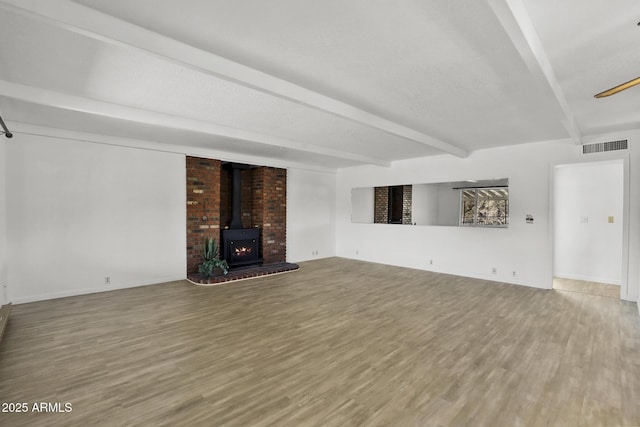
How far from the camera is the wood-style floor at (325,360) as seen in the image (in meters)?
1.90

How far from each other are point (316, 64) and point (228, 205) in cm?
501

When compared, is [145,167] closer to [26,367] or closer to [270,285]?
[270,285]

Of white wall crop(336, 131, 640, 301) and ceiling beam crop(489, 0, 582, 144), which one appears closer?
ceiling beam crop(489, 0, 582, 144)

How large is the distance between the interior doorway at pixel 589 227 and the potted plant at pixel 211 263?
610 cm

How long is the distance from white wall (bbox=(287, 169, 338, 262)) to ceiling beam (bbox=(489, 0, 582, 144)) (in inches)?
225

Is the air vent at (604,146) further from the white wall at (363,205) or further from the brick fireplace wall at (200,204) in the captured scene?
the brick fireplace wall at (200,204)

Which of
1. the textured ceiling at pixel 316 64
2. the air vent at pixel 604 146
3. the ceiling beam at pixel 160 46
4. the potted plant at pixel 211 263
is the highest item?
the textured ceiling at pixel 316 64

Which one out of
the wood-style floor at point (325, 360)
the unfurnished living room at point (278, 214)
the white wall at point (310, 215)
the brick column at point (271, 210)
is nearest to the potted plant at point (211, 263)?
the unfurnished living room at point (278, 214)

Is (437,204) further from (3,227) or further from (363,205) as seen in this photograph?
(3,227)

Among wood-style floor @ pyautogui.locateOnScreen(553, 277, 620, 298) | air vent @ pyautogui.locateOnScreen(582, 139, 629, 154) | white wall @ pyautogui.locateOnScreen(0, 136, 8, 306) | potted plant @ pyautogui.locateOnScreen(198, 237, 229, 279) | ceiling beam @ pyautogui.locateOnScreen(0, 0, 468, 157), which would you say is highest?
ceiling beam @ pyautogui.locateOnScreen(0, 0, 468, 157)

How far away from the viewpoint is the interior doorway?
524cm

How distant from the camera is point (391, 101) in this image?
3.29 meters

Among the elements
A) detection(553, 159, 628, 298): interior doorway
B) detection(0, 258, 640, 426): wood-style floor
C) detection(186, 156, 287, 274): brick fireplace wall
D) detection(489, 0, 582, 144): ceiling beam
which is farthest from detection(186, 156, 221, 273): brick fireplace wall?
detection(553, 159, 628, 298): interior doorway

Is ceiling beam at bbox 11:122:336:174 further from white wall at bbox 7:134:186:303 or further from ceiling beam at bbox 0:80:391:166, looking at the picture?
ceiling beam at bbox 0:80:391:166
